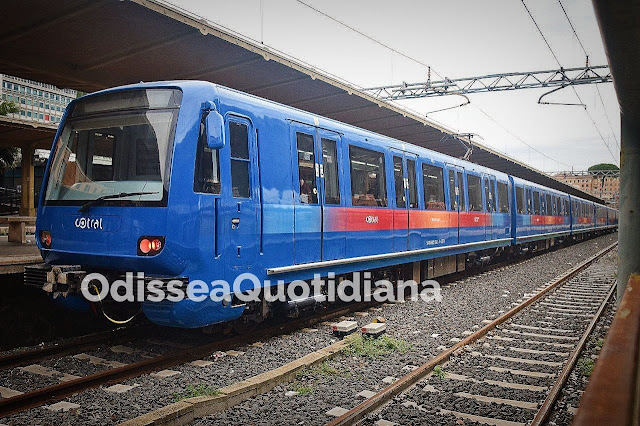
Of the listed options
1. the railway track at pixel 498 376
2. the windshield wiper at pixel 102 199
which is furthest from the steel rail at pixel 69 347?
the railway track at pixel 498 376

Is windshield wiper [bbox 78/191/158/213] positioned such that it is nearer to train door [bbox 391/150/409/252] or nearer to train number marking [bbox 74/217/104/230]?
train number marking [bbox 74/217/104/230]

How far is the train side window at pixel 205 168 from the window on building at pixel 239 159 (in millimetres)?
305

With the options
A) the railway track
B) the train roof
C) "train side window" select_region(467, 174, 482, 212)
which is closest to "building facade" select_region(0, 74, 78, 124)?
"train side window" select_region(467, 174, 482, 212)

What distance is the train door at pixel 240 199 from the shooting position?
609 centimetres

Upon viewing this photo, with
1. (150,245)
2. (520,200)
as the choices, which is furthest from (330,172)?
(520,200)

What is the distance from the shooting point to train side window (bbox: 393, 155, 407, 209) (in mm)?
10328

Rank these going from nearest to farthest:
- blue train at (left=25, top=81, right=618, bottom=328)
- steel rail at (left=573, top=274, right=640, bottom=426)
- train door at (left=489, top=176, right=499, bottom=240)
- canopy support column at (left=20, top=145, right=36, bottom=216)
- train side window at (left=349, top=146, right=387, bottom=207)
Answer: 1. steel rail at (left=573, top=274, right=640, bottom=426)
2. blue train at (left=25, top=81, right=618, bottom=328)
3. train side window at (left=349, top=146, right=387, bottom=207)
4. train door at (left=489, top=176, right=499, bottom=240)
5. canopy support column at (left=20, top=145, right=36, bottom=216)

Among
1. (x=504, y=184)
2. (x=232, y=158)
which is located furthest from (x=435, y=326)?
(x=504, y=184)

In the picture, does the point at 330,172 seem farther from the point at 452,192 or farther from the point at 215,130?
the point at 452,192

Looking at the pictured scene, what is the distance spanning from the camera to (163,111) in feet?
19.4

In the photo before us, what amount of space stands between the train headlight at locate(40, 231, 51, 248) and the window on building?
7.85ft

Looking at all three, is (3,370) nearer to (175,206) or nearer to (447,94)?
(175,206)

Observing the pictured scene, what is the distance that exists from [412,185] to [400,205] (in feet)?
2.70

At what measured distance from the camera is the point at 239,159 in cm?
642
